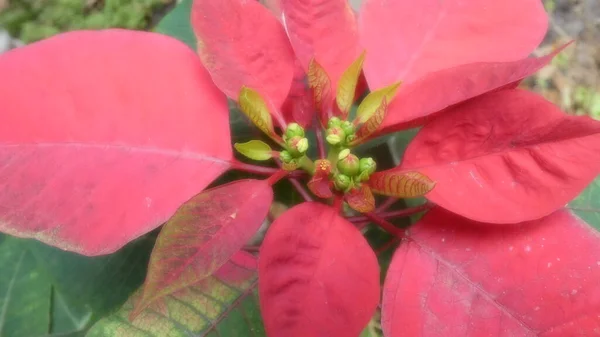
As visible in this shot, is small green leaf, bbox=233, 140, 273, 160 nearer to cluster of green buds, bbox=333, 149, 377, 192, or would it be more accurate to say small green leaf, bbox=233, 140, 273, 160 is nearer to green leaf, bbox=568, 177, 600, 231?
cluster of green buds, bbox=333, 149, 377, 192

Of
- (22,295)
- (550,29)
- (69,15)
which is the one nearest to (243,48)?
(22,295)

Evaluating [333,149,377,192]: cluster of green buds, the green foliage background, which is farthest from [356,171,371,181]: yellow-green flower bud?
the green foliage background

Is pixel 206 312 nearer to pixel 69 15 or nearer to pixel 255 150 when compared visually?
pixel 255 150

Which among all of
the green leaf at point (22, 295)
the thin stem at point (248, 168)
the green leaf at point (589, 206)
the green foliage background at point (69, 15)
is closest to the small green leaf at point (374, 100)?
the thin stem at point (248, 168)

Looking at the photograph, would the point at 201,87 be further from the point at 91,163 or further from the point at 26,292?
the point at 26,292

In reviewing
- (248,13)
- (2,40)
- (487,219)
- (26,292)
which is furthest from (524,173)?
(2,40)

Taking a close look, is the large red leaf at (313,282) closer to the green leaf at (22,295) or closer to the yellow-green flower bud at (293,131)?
the yellow-green flower bud at (293,131)
